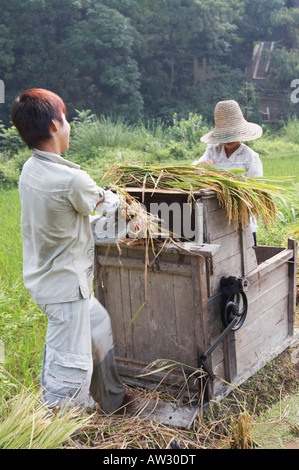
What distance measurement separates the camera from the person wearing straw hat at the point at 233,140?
319cm

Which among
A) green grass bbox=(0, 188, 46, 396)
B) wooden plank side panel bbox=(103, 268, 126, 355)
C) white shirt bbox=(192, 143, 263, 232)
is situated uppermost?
white shirt bbox=(192, 143, 263, 232)

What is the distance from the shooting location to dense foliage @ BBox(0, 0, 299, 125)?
21.8 meters

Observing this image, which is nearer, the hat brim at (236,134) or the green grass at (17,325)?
the green grass at (17,325)

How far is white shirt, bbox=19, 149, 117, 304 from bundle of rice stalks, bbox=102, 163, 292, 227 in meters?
0.52

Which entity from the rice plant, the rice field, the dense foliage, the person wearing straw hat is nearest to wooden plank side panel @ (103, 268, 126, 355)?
the rice field

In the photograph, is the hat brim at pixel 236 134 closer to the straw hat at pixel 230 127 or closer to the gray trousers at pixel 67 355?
the straw hat at pixel 230 127

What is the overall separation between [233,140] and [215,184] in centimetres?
86

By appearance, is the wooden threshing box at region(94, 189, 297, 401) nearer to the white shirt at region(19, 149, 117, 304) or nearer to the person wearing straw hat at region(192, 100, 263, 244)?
the white shirt at region(19, 149, 117, 304)

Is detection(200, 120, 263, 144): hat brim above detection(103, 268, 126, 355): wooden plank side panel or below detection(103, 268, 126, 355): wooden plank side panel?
above

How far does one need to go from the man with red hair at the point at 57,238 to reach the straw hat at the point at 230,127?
4.47 ft

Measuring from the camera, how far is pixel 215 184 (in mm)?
2453

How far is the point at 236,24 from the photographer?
28406 mm

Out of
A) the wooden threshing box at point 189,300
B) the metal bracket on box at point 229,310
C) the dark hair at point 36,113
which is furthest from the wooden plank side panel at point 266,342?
the dark hair at point 36,113

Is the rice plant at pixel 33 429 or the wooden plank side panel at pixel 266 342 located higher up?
the rice plant at pixel 33 429
